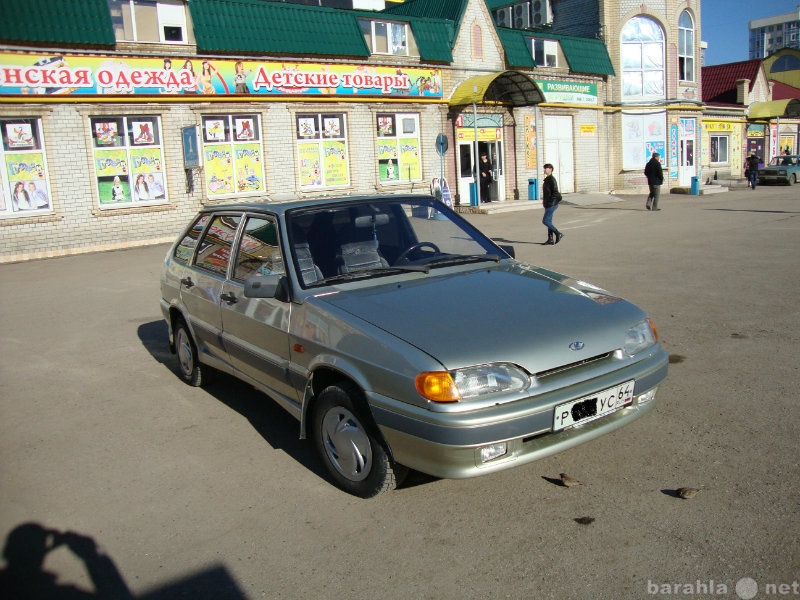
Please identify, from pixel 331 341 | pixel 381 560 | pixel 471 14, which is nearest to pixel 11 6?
pixel 471 14

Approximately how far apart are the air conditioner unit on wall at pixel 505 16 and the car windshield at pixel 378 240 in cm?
3220

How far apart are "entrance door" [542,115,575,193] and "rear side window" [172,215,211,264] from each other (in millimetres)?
23272

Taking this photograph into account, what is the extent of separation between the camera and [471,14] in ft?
80.6

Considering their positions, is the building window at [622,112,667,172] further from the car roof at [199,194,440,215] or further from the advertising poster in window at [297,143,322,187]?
the car roof at [199,194,440,215]

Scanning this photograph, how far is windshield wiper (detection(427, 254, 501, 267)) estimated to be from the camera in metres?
4.74

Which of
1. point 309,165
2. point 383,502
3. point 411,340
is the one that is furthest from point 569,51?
point 383,502

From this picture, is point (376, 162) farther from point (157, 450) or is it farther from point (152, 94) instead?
point (157, 450)

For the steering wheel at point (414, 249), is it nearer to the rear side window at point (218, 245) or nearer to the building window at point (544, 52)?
the rear side window at point (218, 245)

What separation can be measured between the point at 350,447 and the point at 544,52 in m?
26.7

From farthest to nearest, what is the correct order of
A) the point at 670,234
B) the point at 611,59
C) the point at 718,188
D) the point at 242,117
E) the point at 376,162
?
A: 1. the point at 718,188
2. the point at 611,59
3. the point at 376,162
4. the point at 242,117
5. the point at 670,234

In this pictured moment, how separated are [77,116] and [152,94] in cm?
193

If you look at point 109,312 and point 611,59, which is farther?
point 611,59

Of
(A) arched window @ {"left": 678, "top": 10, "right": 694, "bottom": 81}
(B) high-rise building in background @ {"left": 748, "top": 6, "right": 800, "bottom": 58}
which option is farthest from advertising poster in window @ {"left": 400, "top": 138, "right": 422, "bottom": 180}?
(B) high-rise building in background @ {"left": 748, "top": 6, "right": 800, "bottom": 58}

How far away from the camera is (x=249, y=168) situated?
2008 centimetres
